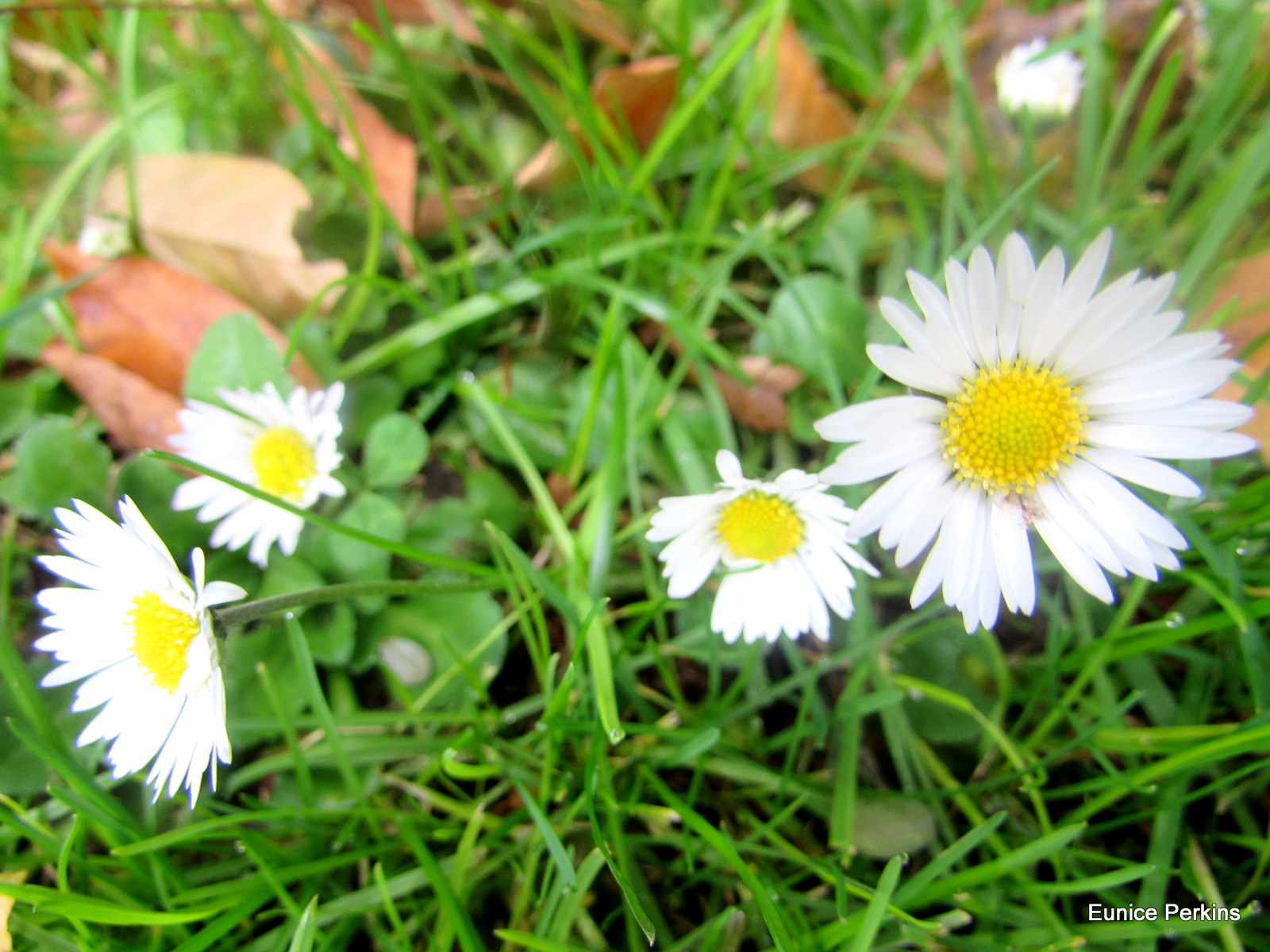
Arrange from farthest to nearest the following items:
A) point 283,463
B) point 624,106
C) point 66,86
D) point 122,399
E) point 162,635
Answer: point 66,86 → point 624,106 → point 122,399 → point 283,463 → point 162,635

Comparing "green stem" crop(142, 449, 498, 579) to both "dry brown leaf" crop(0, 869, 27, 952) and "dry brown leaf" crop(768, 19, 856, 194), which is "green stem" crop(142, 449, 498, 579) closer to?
"dry brown leaf" crop(0, 869, 27, 952)

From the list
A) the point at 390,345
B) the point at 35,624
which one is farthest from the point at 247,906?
the point at 390,345

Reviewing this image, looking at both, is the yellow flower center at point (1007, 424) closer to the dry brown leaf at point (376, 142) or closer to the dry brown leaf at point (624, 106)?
the dry brown leaf at point (624, 106)

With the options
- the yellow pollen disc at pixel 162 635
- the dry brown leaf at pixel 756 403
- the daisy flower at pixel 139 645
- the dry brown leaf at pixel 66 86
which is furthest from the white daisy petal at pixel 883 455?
the dry brown leaf at pixel 66 86

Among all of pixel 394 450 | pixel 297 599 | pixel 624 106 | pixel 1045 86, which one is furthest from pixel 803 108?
pixel 297 599

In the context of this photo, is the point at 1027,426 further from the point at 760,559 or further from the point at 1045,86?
the point at 1045,86

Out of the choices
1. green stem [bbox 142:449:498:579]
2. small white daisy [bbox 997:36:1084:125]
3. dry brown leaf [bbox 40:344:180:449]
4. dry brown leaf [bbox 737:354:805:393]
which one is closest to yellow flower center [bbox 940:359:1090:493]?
dry brown leaf [bbox 737:354:805:393]

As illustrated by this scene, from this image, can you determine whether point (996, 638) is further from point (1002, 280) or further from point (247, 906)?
point (247, 906)
